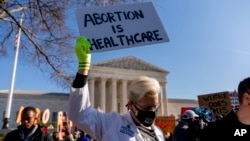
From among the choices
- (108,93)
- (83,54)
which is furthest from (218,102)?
(108,93)

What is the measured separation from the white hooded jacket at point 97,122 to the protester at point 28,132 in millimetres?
1673

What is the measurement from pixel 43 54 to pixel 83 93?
5.44 meters

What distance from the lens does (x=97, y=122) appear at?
1800mm

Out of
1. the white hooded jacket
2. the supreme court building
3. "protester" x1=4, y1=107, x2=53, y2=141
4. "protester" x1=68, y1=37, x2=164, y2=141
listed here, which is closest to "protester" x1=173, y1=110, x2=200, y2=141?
"protester" x1=4, y1=107, x2=53, y2=141

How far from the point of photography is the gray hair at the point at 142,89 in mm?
1886

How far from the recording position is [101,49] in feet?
7.22

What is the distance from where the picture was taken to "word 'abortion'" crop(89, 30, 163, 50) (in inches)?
87.6

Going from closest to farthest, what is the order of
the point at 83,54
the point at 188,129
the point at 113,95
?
the point at 83,54 < the point at 188,129 < the point at 113,95

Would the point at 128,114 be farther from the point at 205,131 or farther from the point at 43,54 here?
the point at 43,54

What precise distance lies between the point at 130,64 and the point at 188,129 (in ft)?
183

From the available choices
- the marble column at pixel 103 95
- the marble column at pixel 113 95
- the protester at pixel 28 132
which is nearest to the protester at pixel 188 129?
the protester at pixel 28 132

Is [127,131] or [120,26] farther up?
[120,26]

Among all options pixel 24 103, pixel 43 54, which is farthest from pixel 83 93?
pixel 24 103

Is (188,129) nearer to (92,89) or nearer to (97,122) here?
(97,122)
